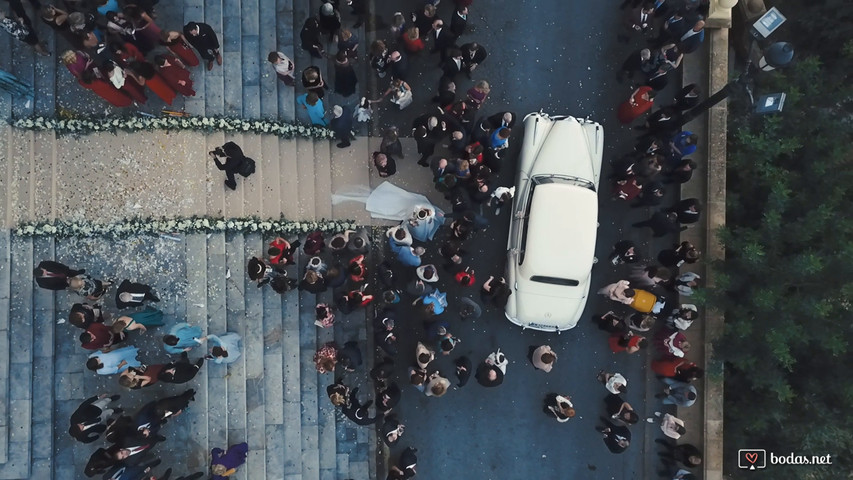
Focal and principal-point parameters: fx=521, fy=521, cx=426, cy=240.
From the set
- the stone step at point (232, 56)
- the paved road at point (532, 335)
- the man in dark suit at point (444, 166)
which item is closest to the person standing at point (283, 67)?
the stone step at point (232, 56)

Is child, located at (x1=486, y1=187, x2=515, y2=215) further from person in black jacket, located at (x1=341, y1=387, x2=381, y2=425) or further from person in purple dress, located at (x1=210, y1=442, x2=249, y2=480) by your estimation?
person in purple dress, located at (x1=210, y1=442, x2=249, y2=480)

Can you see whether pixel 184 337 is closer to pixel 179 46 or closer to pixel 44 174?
pixel 44 174

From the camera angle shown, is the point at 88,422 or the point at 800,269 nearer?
the point at 88,422

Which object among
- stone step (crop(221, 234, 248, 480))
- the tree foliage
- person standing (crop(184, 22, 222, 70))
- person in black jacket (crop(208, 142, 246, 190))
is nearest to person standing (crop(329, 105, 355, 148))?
person in black jacket (crop(208, 142, 246, 190))

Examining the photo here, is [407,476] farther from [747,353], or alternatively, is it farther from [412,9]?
[412,9]

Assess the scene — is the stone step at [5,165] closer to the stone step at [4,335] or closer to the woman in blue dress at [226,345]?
the stone step at [4,335]

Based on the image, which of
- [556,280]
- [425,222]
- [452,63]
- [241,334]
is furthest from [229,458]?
[452,63]
